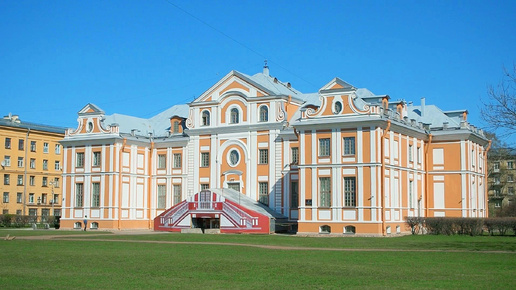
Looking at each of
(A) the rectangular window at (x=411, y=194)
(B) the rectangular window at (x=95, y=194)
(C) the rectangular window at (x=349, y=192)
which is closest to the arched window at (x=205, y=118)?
(B) the rectangular window at (x=95, y=194)

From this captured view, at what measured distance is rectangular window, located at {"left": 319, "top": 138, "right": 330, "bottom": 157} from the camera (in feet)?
163

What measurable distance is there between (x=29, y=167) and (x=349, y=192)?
175 ft

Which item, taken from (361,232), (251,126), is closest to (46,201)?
(251,126)

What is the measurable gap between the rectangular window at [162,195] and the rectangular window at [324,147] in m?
18.6

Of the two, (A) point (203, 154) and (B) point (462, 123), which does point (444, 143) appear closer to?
(B) point (462, 123)

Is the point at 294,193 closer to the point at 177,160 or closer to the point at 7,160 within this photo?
the point at 177,160

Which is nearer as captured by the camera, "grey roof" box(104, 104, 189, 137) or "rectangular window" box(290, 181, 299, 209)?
"rectangular window" box(290, 181, 299, 209)

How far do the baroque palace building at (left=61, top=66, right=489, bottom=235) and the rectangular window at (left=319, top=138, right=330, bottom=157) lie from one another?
77mm

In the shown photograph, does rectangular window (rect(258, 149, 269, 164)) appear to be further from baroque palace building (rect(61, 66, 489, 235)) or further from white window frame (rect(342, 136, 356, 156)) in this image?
white window frame (rect(342, 136, 356, 156))

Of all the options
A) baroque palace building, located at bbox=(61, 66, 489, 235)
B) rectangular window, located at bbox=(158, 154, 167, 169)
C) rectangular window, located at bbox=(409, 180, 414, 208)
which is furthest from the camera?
rectangular window, located at bbox=(158, 154, 167, 169)

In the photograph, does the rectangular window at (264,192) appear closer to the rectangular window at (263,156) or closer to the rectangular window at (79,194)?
the rectangular window at (263,156)

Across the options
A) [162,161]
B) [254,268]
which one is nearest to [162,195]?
[162,161]

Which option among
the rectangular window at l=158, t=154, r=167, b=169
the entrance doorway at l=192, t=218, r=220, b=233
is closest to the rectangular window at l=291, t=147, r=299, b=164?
the entrance doorway at l=192, t=218, r=220, b=233

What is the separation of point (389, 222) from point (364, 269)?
28.1 m
